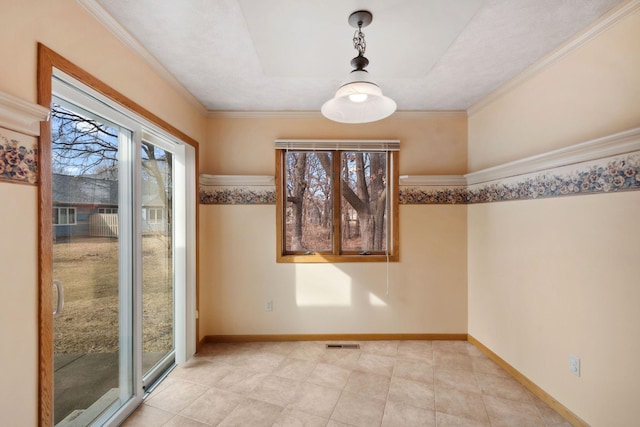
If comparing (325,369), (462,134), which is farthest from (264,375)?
(462,134)

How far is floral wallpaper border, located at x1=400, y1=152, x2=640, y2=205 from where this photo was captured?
1700mm

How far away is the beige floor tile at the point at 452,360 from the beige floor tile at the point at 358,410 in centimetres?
87

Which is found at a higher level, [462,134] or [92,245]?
[462,134]

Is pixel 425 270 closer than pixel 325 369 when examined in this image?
No

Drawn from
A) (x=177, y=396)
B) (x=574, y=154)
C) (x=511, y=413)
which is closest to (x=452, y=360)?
(x=511, y=413)

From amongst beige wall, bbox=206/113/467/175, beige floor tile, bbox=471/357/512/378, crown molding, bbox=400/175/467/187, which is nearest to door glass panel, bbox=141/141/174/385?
beige wall, bbox=206/113/467/175

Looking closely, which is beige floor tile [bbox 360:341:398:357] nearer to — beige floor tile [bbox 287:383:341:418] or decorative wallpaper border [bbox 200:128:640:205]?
beige floor tile [bbox 287:383:341:418]

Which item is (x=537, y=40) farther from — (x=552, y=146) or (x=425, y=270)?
(x=425, y=270)

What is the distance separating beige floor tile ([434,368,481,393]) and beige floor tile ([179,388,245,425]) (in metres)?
1.59

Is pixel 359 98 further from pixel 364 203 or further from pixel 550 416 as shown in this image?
pixel 550 416

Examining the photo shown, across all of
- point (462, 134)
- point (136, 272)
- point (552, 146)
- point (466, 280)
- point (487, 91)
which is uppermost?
point (487, 91)

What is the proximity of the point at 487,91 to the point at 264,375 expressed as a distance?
3.21 metres

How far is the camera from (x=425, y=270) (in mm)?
3336

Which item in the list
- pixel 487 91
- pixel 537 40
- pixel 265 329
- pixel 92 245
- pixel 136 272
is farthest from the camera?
pixel 265 329
